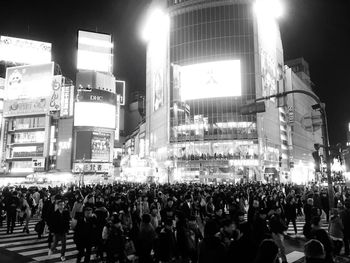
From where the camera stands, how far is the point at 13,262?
1005 cm

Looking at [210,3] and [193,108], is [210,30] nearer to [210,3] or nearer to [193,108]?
[210,3]

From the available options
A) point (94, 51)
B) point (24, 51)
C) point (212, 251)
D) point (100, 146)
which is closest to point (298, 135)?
point (100, 146)

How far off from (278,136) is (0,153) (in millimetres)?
70782

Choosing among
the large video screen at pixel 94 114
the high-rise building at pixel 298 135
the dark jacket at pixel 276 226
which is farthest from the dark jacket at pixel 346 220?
the high-rise building at pixel 298 135

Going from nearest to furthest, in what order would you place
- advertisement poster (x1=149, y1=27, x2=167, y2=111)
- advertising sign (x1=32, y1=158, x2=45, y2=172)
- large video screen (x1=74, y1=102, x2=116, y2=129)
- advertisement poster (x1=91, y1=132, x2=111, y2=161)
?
advertising sign (x1=32, y1=158, x2=45, y2=172) → large video screen (x1=74, y1=102, x2=116, y2=129) → advertisement poster (x1=91, y1=132, x2=111, y2=161) → advertisement poster (x1=149, y1=27, x2=167, y2=111)

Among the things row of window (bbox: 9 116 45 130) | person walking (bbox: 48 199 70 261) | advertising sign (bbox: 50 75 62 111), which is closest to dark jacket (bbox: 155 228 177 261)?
person walking (bbox: 48 199 70 261)

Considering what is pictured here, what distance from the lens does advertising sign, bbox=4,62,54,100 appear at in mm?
73562

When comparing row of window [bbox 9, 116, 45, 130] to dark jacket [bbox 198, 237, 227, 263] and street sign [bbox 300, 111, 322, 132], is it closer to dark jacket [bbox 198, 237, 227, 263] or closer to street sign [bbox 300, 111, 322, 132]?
street sign [bbox 300, 111, 322, 132]

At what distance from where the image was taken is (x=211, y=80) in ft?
245

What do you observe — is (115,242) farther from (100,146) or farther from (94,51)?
(94,51)

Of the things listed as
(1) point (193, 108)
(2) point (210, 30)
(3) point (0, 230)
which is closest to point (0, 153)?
(1) point (193, 108)

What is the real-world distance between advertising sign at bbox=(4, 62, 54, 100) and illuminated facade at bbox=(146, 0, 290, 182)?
29.2 metres

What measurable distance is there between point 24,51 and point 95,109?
23.2 m

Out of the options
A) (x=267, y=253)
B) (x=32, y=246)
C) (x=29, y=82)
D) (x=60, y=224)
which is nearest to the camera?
(x=267, y=253)
